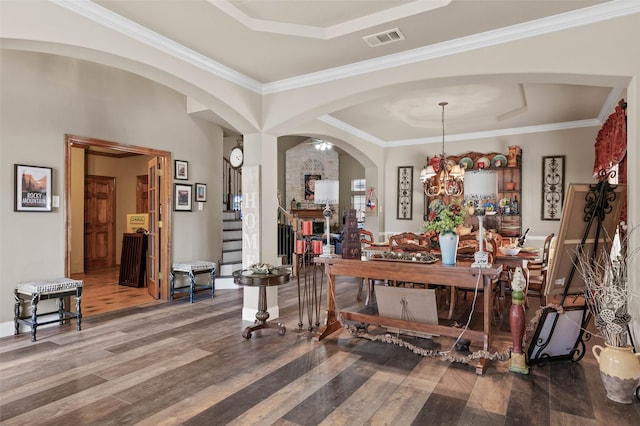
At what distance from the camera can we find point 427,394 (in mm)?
2617

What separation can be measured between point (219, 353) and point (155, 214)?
3242mm

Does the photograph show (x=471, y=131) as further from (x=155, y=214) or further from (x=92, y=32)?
(x=92, y=32)

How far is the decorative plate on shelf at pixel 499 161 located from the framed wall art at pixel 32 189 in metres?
7.06

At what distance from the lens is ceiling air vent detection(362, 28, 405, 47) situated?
331 cm

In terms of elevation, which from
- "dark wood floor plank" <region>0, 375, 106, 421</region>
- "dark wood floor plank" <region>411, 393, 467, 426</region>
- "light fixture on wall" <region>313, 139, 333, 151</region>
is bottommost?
"dark wood floor plank" <region>0, 375, 106, 421</region>

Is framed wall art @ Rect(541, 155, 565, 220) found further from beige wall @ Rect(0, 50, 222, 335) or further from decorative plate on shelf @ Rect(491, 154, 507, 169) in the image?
beige wall @ Rect(0, 50, 222, 335)

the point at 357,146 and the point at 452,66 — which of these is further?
the point at 357,146

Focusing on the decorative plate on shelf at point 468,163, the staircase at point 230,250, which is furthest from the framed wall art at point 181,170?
the decorative plate on shelf at point 468,163

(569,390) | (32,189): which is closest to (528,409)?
(569,390)

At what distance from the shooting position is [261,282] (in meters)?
3.72

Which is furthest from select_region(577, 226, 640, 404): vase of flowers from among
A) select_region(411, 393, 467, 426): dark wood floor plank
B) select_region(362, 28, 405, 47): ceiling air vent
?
select_region(362, 28, 405, 47): ceiling air vent

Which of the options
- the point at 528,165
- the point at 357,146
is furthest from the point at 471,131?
the point at 357,146

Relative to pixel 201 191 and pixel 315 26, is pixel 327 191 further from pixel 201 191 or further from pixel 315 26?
pixel 201 191

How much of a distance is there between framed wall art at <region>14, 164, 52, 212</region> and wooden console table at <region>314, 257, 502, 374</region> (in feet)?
10.6
